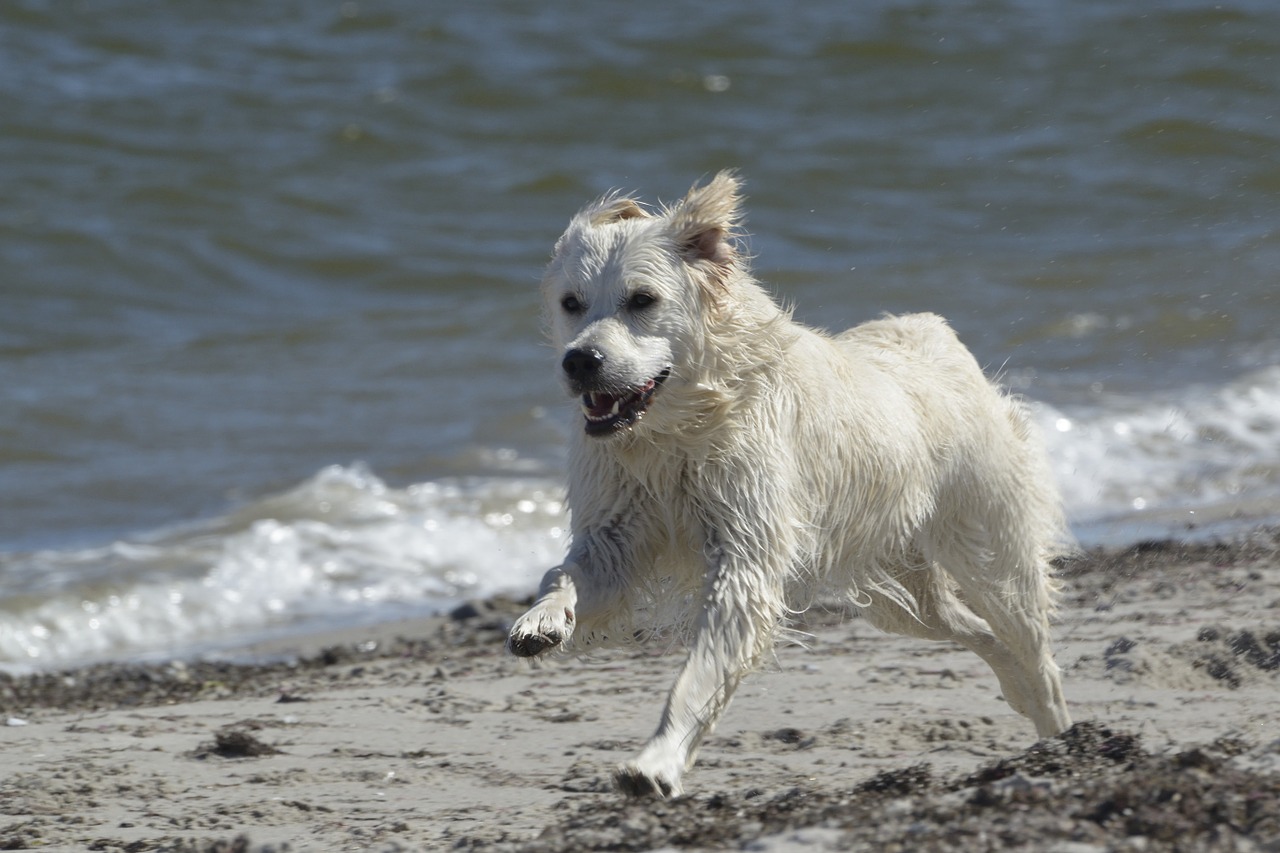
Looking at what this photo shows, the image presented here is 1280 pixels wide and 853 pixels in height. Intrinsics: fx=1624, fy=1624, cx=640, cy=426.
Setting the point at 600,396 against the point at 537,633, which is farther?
the point at 600,396

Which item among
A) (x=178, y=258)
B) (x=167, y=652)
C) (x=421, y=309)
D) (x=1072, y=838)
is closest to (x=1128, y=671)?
(x=1072, y=838)

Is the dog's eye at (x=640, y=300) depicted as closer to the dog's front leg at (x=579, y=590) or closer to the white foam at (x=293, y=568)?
the dog's front leg at (x=579, y=590)

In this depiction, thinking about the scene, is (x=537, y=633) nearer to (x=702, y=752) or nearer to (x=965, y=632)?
(x=702, y=752)

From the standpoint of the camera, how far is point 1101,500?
30.6ft

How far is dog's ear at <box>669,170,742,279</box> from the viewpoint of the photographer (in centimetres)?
466

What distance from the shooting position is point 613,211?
4.83 meters

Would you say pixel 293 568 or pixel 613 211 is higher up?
pixel 613 211

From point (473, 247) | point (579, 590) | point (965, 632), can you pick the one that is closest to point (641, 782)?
point (579, 590)

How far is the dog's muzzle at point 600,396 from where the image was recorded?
14.4 ft

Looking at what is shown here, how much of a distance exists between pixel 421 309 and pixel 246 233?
9.42 feet

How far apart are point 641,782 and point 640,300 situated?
135cm

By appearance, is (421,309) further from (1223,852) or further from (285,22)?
(1223,852)

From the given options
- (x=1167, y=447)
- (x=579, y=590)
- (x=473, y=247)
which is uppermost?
(x=473, y=247)

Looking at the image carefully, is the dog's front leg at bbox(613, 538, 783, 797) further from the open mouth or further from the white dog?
the open mouth
